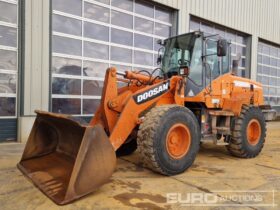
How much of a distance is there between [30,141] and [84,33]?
15.0ft

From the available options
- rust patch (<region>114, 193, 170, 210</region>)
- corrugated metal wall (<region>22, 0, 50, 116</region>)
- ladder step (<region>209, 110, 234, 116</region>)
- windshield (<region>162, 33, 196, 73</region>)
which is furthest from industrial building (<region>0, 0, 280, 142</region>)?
rust patch (<region>114, 193, 170, 210</region>)

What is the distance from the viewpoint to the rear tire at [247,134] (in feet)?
18.7

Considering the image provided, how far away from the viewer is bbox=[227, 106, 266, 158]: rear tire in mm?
5695

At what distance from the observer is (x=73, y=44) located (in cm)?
803

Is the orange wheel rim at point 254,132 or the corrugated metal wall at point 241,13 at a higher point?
the corrugated metal wall at point 241,13

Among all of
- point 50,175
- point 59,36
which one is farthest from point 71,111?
point 50,175

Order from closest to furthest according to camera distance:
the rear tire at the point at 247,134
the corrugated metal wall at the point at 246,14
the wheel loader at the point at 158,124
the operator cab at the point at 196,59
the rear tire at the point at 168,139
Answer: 1. the wheel loader at the point at 158,124
2. the rear tire at the point at 168,139
3. the operator cab at the point at 196,59
4. the rear tire at the point at 247,134
5. the corrugated metal wall at the point at 246,14

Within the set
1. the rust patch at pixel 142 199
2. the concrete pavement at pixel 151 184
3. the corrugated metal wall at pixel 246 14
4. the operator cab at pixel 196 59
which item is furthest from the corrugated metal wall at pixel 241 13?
the rust patch at pixel 142 199

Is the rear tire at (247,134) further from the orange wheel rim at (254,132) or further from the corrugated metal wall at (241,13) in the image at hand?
the corrugated metal wall at (241,13)

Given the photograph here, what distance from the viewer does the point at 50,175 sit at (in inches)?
151

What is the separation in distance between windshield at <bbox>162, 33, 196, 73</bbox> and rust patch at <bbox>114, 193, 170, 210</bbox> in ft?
9.29

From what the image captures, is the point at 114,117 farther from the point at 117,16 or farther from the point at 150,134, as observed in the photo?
the point at 117,16

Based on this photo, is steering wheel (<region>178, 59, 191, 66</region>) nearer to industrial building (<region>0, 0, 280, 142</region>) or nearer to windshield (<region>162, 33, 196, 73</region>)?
windshield (<region>162, 33, 196, 73</region>)

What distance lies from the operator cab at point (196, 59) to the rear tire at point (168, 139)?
100cm
